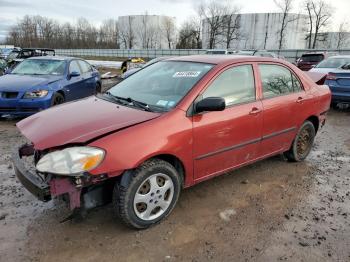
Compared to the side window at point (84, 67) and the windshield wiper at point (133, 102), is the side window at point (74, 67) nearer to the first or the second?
the side window at point (84, 67)

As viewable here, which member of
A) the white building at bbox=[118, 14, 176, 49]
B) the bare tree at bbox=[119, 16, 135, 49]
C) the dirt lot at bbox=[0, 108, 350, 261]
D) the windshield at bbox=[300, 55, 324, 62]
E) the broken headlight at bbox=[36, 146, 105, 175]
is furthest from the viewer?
the bare tree at bbox=[119, 16, 135, 49]

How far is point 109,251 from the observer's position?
9.51ft

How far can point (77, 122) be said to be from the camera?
3154 millimetres

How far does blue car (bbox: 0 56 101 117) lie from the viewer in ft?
22.9

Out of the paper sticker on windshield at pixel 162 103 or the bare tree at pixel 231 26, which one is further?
Answer: the bare tree at pixel 231 26

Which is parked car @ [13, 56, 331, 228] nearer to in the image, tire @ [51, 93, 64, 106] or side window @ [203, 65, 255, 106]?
side window @ [203, 65, 255, 106]

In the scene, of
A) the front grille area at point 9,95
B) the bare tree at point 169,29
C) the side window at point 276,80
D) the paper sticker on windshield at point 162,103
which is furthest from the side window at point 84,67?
the bare tree at point 169,29

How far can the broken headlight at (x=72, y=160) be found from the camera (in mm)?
2715

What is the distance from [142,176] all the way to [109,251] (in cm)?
71

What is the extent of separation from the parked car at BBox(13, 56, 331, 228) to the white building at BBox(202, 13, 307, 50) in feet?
182

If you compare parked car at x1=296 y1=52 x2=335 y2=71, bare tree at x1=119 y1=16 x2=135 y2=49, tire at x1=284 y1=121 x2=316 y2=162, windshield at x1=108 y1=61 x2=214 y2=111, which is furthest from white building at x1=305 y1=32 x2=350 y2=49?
windshield at x1=108 y1=61 x2=214 y2=111

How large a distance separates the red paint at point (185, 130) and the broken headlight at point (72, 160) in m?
0.06

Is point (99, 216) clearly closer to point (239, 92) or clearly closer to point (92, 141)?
point (92, 141)

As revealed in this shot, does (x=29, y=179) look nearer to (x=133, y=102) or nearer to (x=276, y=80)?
(x=133, y=102)
